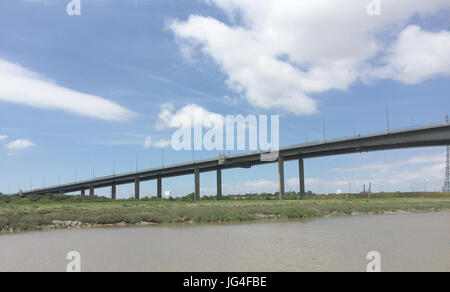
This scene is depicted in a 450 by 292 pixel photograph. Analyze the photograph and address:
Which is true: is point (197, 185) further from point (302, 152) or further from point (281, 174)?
point (302, 152)

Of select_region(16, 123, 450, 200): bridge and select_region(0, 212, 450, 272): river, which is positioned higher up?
select_region(16, 123, 450, 200): bridge

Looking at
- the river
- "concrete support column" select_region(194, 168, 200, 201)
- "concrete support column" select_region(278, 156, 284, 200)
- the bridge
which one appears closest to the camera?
the river

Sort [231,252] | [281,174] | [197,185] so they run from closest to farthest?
[231,252] → [281,174] → [197,185]

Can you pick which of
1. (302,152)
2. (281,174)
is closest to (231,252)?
(302,152)

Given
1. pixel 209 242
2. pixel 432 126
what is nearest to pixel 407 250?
pixel 209 242

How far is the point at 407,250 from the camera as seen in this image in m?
16.9

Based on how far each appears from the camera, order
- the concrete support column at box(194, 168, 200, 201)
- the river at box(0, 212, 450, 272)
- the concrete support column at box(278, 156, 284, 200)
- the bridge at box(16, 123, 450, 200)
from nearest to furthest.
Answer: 1. the river at box(0, 212, 450, 272)
2. the bridge at box(16, 123, 450, 200)
3. the concrete support column at box(278, 156, 284, 200)
4. the concrete support column at box(194, 168, 200, 201)

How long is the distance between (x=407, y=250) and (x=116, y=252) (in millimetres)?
13790

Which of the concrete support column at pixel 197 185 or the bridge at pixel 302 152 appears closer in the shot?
the bridge at pixel 302 152

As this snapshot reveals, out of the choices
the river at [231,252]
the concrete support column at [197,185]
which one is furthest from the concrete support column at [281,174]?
the river at [231,252]

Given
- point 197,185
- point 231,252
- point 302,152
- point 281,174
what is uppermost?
point 302,152

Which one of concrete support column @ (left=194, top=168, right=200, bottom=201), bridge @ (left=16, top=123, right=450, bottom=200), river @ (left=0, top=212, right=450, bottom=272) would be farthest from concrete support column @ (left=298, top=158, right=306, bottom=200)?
river @ (left=0, top=212, right=450, bottom=272)

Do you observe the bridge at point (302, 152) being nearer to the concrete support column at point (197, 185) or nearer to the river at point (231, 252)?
the concrete support column at point (197, 185)

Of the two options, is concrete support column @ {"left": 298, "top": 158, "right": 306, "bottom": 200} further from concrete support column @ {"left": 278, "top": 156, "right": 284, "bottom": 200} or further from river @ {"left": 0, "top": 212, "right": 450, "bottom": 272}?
river @ {"left": 0, "top": 212, "right": 450, "bottom": 272}
